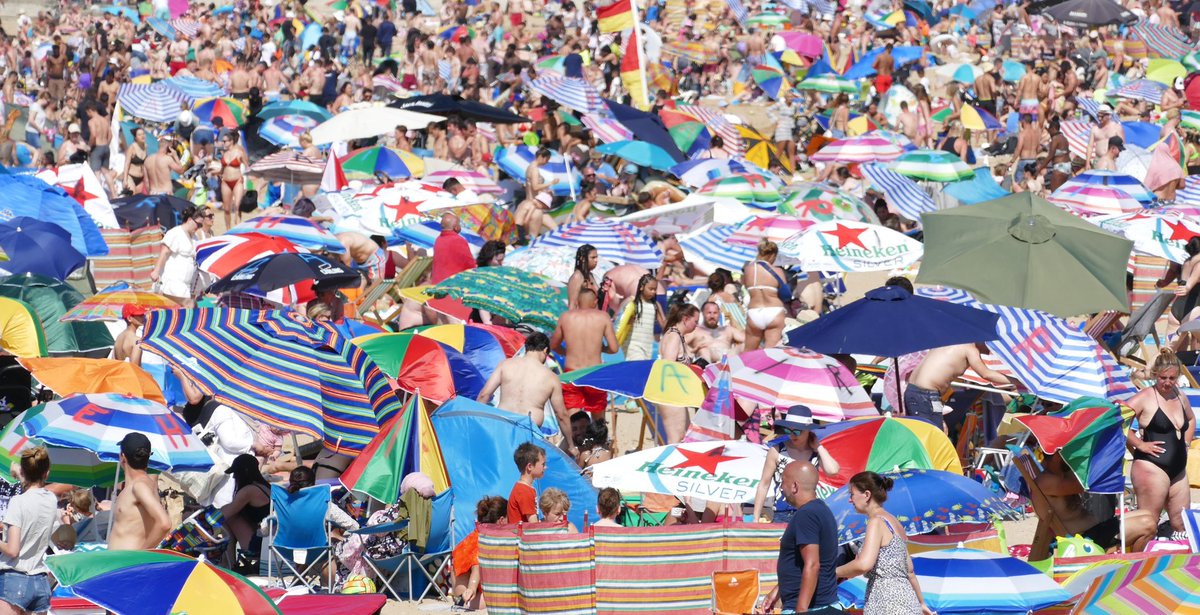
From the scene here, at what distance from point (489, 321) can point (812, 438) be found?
150 inches

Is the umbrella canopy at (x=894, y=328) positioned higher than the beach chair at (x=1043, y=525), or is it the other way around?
the umbrella canopy at (x=894, y=328)

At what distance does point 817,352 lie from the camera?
8695 mm

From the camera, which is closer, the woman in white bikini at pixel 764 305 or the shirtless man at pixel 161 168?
the woman in white bikini at pixel 764 305

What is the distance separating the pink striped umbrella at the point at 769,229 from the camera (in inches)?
481

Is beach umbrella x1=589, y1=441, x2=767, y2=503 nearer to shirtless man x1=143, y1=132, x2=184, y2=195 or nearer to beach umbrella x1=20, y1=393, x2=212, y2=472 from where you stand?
beach umbrella x1=20, y1=393, x2=212, y2=472

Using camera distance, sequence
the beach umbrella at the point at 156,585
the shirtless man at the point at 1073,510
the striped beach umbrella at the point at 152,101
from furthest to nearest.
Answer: the striped beach umbrella at the point at 152,101
the shirtless man at the point at 1073,510
the beach umbrella at the point at 156,585

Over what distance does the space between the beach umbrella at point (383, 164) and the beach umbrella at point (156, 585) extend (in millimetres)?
9915

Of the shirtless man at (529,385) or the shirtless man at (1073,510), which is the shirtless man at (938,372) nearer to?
the shirtless man at (1073,510)

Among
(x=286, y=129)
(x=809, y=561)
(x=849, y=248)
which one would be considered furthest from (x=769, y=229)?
(x=286, y=129)

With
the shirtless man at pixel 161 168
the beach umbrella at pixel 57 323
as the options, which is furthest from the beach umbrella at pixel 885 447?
the shirtless man at pixel 161 168

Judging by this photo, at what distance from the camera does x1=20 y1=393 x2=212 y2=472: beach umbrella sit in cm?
772

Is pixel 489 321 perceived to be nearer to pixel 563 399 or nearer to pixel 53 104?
pixel 563 399

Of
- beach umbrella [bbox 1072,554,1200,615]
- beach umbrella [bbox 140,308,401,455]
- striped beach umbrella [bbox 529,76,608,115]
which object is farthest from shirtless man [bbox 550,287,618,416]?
striped beach umbrella [bbox 529,76,608,115]

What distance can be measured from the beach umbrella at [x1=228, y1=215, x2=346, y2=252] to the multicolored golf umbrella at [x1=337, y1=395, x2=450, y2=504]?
13.3 ft
